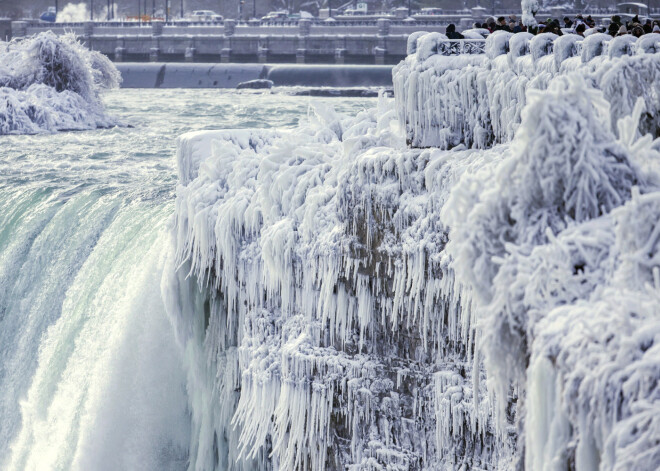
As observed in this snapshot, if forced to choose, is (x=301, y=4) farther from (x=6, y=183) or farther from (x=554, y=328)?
(x=554, y=328)

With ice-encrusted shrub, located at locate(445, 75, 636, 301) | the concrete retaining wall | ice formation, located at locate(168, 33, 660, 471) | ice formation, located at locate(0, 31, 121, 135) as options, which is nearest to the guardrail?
the concrete retaining wall

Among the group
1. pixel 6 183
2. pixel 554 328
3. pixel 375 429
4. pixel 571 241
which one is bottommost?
pixel 375 429

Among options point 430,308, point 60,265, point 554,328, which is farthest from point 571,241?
point 60,265

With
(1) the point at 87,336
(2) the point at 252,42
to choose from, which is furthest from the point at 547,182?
(2) the point at 252,42

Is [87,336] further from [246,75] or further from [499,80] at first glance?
[246,75]

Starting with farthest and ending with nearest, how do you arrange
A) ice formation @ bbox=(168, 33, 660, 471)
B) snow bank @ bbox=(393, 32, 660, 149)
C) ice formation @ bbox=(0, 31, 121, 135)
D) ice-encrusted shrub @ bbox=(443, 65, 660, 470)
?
ice formation @ bbox=(0, 31, 121, 135) < snow bank @ bbox=(393, 32, 660, 149) < ice formation @ bbox=(168, 33, 660, 471) < ice-encrusted shrub @ bbox=(443, 65, 660, 470)

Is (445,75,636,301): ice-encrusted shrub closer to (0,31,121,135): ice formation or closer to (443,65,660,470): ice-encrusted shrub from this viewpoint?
(443,65,660,470): ice-encrusted shrub
